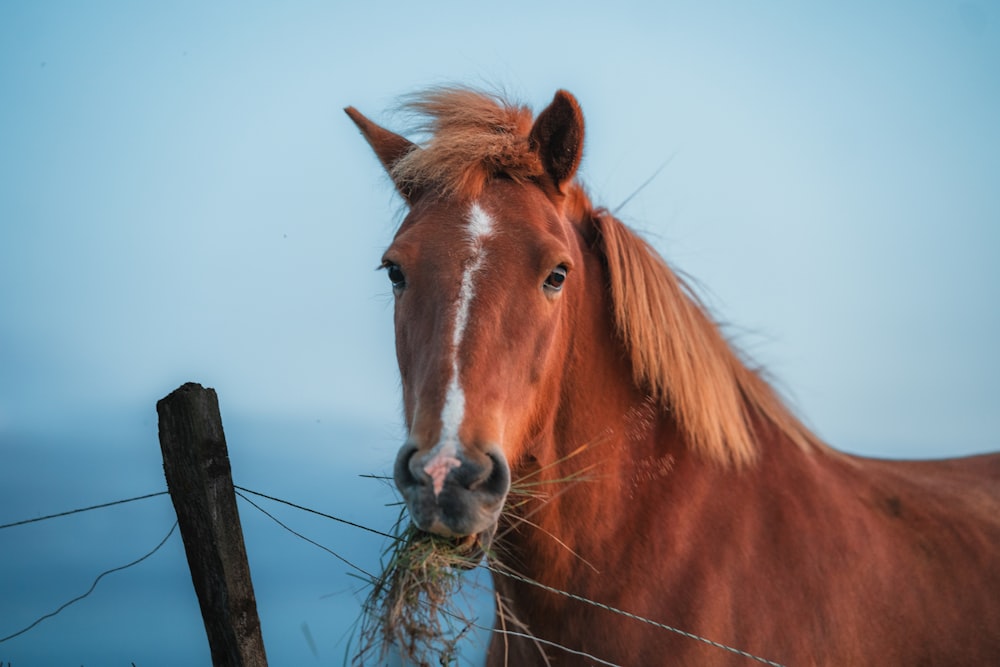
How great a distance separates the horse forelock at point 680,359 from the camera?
10.8 feet

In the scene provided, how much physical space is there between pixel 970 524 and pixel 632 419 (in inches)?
74.1

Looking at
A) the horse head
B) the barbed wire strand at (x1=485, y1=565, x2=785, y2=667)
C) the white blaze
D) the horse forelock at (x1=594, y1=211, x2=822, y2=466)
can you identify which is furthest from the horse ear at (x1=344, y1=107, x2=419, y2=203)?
the barbed wire strand at (x1=485, y1=565, x2=785, y2=667)

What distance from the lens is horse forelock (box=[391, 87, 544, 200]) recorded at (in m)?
3.21

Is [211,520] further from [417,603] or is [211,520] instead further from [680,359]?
[680,359]

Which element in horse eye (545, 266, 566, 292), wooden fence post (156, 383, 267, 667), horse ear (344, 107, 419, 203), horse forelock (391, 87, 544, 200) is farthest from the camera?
horse ear (344, 107, 419, 203)

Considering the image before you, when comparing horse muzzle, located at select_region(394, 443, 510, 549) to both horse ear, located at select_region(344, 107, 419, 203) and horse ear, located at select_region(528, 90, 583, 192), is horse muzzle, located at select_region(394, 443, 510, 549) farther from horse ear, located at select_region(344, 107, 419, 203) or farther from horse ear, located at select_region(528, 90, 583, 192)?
horse ear, located at select_region(344, 107, 419, 203)

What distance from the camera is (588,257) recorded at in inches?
137

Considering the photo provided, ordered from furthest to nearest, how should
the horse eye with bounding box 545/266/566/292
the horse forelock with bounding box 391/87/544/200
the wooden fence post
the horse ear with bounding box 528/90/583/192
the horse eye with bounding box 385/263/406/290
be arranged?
the horse ear with bounding box 528/90/583/192 < the horse forelock with bounding box 391/87/544/200 < the horse eye with bounding box 385/263/406/290 < the horse eye with bounding box 545/266/566/292 < the wooden fence post

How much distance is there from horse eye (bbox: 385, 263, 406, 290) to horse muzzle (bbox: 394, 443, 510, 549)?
0.90m

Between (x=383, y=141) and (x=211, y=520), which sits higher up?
(x=383, y=141)

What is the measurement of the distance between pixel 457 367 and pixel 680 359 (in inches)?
47.9

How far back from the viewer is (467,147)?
10.7 ft

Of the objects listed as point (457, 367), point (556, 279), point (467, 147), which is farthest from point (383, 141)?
point (457, 367)

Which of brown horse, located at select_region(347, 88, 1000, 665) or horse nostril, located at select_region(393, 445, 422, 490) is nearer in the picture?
horse nostril, located at select_region(393, 445, 422, 490)
